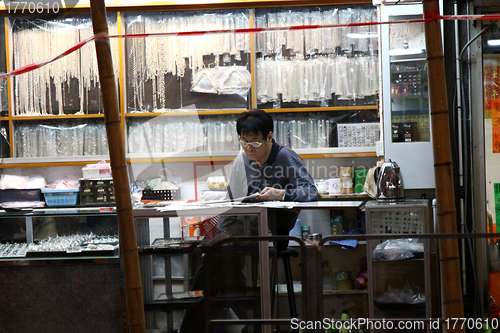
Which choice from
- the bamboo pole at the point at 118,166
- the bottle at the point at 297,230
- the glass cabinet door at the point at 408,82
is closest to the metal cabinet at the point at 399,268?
the glass cabinet door at the point at 408,82

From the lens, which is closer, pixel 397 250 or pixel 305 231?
pixel 397 250

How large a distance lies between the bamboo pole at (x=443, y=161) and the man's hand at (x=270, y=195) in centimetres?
116

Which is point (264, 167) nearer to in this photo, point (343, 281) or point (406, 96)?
point (343, 281)

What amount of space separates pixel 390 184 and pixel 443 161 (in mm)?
1958

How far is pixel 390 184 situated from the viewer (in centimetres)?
336

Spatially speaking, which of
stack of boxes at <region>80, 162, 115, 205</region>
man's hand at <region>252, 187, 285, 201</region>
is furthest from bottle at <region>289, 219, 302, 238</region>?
stack of boxes at <region>80, 162, 115, 205</region>

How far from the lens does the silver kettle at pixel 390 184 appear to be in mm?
3355

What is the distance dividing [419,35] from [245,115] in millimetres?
1590

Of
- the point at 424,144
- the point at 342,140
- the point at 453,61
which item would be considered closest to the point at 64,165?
the point at 342,140

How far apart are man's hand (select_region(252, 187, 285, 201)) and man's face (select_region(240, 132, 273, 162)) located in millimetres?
358

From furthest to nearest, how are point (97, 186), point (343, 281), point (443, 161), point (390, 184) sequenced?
point (97, 186), point (343, 281), point (390, 184), point (443, 161)

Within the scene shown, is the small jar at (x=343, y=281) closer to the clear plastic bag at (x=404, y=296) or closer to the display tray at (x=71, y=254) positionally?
the clear plastic bag at (x=404, y=296)

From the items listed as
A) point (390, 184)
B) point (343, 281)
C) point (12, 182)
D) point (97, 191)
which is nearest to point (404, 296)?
point (343, 281)

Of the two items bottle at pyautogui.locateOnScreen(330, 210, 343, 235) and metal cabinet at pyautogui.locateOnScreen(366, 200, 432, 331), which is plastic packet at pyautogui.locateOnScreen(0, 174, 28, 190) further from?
metal cabinet at pyautogui.locateOnScreen(366, 200, 432, 331)
